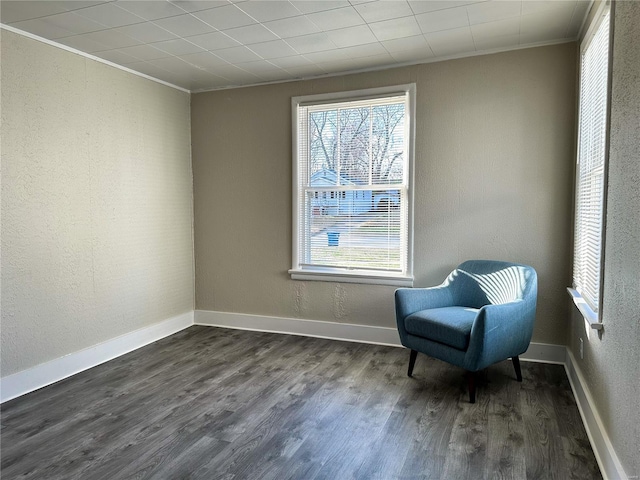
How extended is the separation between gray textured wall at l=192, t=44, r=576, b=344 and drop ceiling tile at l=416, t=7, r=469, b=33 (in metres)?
0.65

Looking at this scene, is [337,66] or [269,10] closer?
[269,10]

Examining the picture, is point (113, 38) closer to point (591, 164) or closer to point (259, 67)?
point (259, 67)

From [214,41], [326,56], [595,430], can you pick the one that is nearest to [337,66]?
[326,56]

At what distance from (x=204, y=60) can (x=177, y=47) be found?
337mm

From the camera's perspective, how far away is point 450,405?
2.70 m

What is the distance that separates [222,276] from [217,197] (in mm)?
838

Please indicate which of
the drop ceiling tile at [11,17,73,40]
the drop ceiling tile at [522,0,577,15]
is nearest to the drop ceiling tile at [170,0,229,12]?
the drop ceiling tile at [11,17,73,40]

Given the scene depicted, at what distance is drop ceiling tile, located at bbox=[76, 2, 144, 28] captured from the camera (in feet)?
8.53

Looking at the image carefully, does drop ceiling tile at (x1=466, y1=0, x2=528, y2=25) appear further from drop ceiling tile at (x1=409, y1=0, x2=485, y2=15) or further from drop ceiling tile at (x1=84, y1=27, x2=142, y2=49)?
drop ceiling tile at (x1=84, y1=27, x2=142, y2=49)

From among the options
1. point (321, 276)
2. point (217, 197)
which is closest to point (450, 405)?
point (321, 276)

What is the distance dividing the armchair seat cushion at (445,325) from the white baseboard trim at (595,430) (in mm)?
712

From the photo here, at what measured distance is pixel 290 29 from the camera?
295 cm

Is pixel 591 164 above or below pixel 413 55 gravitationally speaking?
below

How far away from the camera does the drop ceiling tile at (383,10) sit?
2.58 m
